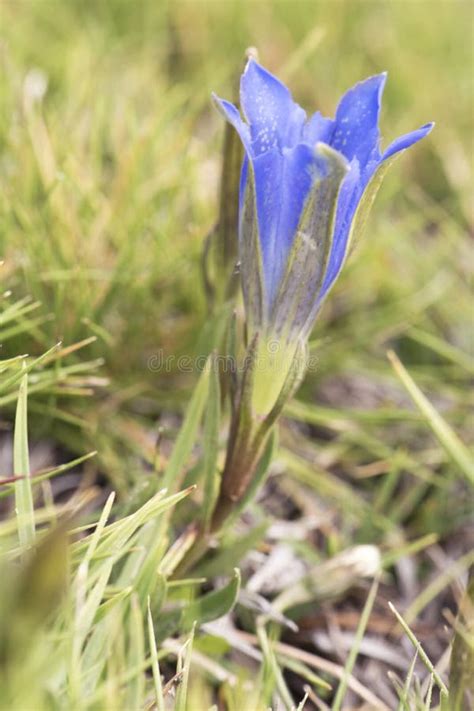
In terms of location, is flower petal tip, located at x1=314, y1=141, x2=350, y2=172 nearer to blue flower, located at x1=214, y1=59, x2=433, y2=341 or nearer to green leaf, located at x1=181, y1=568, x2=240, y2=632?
blue flower, located at x1=214, y1=59, x2=433, y2=341

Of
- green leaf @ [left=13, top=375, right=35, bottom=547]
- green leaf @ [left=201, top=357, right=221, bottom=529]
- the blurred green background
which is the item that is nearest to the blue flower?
green leaf @ [left=201, top=357, right=221, bottom=529]

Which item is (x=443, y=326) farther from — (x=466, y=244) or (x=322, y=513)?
(x=322, y=513)

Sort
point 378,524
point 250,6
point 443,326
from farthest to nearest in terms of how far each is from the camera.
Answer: point 250,6 < point 443,326 < point 378,524

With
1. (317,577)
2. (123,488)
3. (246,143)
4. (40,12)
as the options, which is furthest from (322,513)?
(40,12)

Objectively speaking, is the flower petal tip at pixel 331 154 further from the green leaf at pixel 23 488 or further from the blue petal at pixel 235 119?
the green leaf at pixel 23 488

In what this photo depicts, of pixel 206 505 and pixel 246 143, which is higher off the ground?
pixel 246 143

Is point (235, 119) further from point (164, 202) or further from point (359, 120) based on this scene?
point (164, 202)
